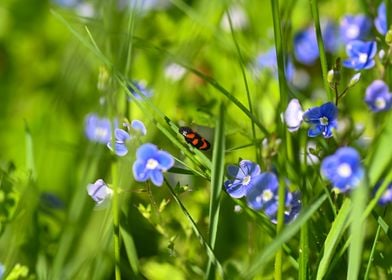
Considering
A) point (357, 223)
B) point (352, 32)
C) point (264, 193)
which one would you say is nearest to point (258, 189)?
point (264, 193)

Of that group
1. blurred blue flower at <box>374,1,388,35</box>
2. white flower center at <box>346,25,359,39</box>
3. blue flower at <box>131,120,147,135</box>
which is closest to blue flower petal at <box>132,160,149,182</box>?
blue flower at <box>131,120,147,135</box>

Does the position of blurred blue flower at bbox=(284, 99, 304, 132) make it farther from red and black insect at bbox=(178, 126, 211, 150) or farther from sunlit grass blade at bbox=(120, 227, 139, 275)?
sunlit grass blade at bbox=(120, 227, 139, 275)

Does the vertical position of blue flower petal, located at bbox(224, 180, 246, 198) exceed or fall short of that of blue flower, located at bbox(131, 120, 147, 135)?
it falls short

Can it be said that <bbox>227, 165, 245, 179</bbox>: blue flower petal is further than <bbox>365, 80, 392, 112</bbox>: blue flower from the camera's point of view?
No

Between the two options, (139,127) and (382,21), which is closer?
(139,127)

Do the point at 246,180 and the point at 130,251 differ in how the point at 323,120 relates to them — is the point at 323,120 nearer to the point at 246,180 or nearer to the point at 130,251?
the point at 246,180

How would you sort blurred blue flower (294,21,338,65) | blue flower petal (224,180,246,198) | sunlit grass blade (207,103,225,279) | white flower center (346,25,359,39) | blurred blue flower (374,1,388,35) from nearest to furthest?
sunlit grass blade (207,103,225,279) < blue flower petal (224,180,246,198) < blurred blue flower (374,1,388,35) < white flower center (346,25,359,39) < blurred blue flower (294,21,338,65)

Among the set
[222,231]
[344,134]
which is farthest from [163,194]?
[344,134]

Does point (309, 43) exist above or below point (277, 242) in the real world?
above

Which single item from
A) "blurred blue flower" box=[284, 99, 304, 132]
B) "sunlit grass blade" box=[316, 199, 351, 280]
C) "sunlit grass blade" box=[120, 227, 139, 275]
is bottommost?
"sunlit grass blade" box=[120, 227, 139, 275]
